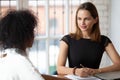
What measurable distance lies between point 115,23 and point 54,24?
34.8 inches

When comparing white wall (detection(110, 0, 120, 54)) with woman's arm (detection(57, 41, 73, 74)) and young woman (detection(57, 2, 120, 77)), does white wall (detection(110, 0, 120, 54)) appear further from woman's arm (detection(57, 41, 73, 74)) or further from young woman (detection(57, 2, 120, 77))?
woman's arm (detection(57, 41, 73, 74))

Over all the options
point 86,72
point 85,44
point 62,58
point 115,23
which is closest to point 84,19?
point 85,44

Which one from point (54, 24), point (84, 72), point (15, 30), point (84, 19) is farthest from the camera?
point (54, 24)

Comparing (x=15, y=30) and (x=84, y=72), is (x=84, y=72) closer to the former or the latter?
(x=84, y=72)

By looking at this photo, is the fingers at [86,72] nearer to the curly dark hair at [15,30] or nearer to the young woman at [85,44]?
the young woman at [85,44]

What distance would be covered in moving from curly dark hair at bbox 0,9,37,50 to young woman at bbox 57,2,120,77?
107 centimetres

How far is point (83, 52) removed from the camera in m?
2.35

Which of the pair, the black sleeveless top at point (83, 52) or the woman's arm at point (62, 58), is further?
the black sleeveless top at point (83, 52)

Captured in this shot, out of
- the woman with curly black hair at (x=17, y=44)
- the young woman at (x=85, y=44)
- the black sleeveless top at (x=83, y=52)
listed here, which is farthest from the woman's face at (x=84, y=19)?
the woman with curly black hair at (x=17, y=44)

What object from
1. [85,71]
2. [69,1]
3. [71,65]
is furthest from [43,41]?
[85,71]

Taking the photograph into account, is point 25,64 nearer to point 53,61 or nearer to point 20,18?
point 20,18

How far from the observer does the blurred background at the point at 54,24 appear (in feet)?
10.8

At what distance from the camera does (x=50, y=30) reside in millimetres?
3367

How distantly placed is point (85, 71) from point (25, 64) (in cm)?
95
